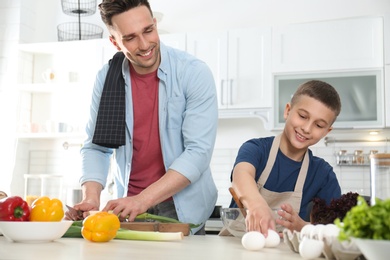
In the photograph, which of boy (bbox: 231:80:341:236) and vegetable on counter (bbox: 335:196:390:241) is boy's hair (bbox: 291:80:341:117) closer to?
boy (bbox: 231:80:341:236)

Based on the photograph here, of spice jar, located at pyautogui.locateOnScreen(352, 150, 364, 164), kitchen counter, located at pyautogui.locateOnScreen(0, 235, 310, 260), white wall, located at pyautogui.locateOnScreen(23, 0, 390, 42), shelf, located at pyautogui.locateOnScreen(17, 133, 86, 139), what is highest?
white wall, located at pyautogui.locateOnScreen(23, 0, 390, 42)

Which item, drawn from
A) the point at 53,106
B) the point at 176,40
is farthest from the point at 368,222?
the point at 53,106

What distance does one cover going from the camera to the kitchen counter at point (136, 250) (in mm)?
1181

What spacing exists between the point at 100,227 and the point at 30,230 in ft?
0.55

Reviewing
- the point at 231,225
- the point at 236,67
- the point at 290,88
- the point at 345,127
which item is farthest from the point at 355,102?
the point at 231,225

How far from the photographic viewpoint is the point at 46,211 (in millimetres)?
1473

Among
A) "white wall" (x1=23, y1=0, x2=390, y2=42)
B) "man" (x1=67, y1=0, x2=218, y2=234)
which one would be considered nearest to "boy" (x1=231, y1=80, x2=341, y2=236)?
"man" (x1=67, y1=0, x2=218, y2=234)

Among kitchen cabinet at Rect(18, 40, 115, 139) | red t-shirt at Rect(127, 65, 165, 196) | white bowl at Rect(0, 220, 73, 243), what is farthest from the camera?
kitchen cabinet at Rect(18, 40, 115, 139)

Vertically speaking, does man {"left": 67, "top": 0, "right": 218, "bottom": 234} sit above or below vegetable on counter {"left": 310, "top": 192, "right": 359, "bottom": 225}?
above

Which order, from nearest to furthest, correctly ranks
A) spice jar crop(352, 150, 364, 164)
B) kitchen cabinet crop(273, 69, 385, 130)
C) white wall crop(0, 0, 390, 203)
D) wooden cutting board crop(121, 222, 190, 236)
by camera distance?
1. wooden cutting board crop(121, 222, 190, 236)
2. kitchen cabinet crop(273, 69, 385, 130)
3. spice jar crop(352, 150, 364, 164)
4. white wall crop(0, 0, 390, 203)

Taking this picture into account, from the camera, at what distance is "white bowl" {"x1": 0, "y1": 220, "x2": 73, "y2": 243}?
4.65 feet

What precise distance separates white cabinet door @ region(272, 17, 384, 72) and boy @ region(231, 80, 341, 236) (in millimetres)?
2181

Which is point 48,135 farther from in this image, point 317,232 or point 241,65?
point 317,232

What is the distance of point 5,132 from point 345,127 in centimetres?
286
